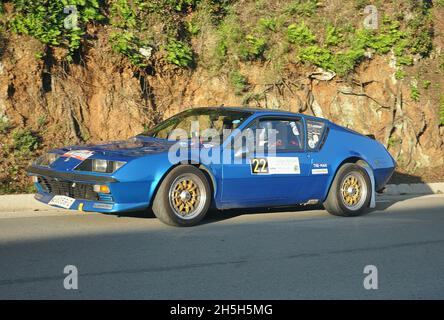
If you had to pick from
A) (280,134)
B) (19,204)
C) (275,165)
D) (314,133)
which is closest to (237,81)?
(314,133)

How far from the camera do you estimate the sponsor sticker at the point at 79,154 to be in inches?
306

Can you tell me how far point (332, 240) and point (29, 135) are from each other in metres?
6.05

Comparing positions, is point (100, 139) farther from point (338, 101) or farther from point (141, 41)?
point (338, 101)

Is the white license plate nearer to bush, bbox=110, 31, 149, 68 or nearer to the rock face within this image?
the rock face

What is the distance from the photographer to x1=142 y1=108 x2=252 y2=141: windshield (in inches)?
341

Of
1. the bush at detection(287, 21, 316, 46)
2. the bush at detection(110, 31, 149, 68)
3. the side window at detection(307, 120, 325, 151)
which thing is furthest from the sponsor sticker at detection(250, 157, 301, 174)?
the bush at detection(287, 21, 316, 46)

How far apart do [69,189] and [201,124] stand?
6.63 ft

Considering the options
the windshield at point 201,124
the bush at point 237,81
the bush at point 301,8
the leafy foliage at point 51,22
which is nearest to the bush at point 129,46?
the leafy foliage at point 51,22

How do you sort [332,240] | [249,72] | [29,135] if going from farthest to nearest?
1. [249,72]
2. [29,135]
3. [332,240]

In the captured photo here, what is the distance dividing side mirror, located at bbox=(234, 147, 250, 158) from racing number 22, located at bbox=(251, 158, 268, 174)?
0.37 feet

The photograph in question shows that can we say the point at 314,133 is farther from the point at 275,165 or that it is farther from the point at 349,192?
the point at 275,165

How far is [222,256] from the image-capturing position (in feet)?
21.4

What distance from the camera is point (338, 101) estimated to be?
15.8m
